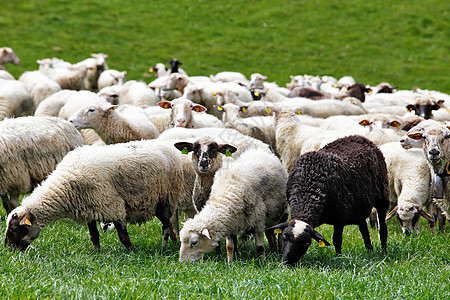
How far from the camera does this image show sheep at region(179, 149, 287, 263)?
5.73 meters

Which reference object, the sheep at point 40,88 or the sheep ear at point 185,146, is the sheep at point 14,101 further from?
the sheep ear at point 185,146

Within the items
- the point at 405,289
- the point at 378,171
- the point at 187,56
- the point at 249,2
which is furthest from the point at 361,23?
the point at 405,289

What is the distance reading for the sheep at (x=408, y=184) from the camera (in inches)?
286

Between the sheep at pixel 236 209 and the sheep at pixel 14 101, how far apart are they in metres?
6.73

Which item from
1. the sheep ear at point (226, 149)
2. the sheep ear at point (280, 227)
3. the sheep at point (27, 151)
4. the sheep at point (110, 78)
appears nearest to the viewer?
the sheep ear at point (280, 227)

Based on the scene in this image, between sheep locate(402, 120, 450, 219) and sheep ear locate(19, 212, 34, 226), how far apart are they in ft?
14.5

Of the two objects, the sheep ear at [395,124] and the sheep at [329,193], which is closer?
the sheep at [329,193]

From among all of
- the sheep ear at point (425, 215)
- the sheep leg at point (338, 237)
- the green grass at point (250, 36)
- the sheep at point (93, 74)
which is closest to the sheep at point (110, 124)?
the sheep leg at point (338, 237)

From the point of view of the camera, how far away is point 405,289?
463 centimetres

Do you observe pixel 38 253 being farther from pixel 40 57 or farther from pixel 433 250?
pixel 40 57

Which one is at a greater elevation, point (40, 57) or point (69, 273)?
point (69, 273)

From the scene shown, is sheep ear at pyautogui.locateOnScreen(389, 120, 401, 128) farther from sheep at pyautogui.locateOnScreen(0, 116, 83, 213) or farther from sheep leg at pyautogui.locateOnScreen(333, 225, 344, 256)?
sheep at pyautogui.locateOnScreen(0, 116, 83, 213)

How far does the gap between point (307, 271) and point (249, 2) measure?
2802cm

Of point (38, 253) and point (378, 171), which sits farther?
point (378, 171)
